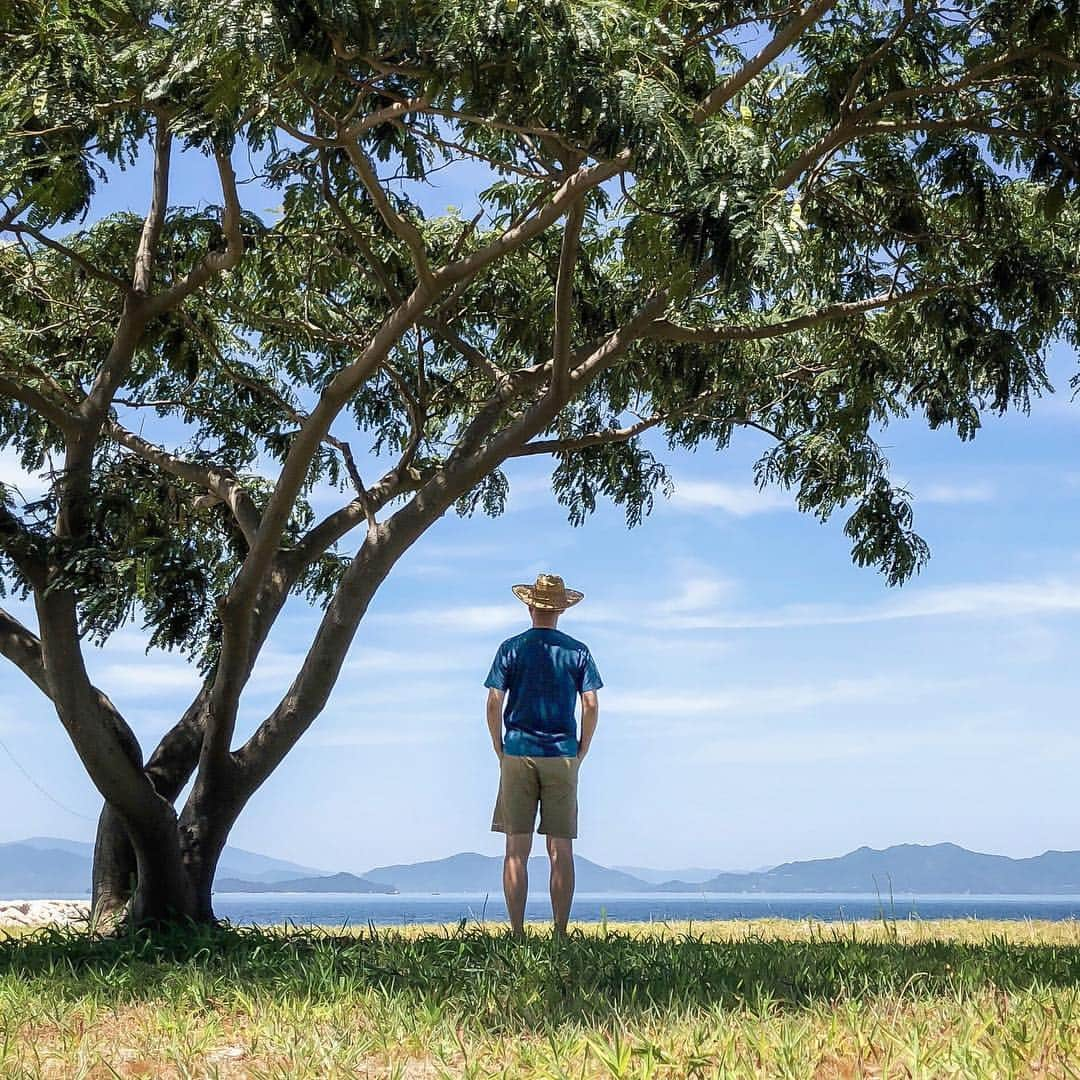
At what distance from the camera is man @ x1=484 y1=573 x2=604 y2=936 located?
693 cm

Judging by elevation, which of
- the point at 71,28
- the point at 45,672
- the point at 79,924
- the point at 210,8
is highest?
the point at 71,28

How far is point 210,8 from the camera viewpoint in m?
4.79

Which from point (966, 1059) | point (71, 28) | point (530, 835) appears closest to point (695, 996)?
point (966, 1059)

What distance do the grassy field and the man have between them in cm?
97

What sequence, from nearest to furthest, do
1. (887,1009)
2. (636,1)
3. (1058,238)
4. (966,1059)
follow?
(966,1059) → (887,1009) → (636,1) → (1058,238)

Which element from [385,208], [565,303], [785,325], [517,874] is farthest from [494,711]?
[785,325]

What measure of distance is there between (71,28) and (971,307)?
19.0ft

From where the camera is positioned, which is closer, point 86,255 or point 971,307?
point 971,307

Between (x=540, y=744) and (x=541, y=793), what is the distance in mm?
279

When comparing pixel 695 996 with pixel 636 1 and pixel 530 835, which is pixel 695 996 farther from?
pixel 636 1

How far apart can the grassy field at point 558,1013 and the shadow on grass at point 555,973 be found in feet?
0.05

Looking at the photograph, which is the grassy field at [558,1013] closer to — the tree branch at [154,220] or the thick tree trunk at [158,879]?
the thick tree trunk at [158,879]

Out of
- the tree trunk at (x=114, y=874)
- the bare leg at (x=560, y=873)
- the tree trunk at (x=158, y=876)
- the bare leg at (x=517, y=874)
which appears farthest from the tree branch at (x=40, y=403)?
the bare leg at (x=560, y=873)

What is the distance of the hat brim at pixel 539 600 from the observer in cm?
721
